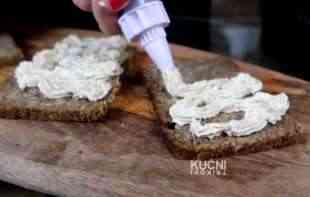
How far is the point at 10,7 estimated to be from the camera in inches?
66.6

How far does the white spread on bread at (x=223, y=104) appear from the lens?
1.05m

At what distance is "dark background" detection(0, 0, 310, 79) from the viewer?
1697mm

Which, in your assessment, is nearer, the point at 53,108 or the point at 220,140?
the point at 220,140

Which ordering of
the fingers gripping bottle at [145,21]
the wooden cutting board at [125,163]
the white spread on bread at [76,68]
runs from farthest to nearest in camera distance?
the white spread on bread at [76,68]
the fingers gripping bottle at [145,21]
the wooden cutting board at [125,163]

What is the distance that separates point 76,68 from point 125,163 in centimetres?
28

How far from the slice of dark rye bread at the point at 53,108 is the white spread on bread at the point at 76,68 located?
0.01 metres

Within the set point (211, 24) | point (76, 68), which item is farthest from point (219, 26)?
point (76, 68)

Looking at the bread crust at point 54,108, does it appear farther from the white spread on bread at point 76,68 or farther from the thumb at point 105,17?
the thumb at point 105,17

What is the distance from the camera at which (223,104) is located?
1.10 metres

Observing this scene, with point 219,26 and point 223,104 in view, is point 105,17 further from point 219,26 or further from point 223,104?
point 219,26

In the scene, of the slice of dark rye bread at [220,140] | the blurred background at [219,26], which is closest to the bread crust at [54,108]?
the slice of dark rye bread at [220,140]

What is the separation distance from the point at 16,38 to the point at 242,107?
65cm

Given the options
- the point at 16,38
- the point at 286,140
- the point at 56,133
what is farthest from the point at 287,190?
the point at 16,38

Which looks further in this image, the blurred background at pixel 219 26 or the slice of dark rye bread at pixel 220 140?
the blurred background at pixel 219 26
